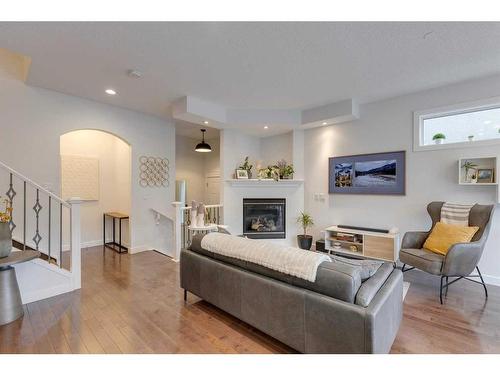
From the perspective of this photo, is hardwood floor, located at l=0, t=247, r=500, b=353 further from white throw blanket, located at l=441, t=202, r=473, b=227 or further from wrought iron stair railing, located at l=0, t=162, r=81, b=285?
white throw blanket, located at l=441, t=202, r=473, b=227

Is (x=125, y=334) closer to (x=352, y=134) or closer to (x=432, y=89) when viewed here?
(x=352, y=134)

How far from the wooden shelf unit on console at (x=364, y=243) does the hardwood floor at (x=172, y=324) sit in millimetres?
717

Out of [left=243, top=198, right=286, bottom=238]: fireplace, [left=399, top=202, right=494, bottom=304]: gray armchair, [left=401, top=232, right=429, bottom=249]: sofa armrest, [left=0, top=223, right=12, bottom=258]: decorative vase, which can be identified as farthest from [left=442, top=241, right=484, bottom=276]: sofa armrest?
[left=0, top=223, right=12, bottom=258]: decorative vase

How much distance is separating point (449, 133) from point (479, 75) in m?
0.79

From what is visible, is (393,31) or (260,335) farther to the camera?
(393,31)

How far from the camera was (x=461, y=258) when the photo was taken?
2.75 metres

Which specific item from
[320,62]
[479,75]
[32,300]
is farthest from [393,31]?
[32,300]

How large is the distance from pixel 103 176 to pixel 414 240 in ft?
19.3

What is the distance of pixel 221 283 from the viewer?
2275mm

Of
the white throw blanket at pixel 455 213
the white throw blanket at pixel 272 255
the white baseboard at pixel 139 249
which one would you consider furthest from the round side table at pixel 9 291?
the white throw blanket at pixel 455 213

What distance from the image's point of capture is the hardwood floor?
77.2 inches

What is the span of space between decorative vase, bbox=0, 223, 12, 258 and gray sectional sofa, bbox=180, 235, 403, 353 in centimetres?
203

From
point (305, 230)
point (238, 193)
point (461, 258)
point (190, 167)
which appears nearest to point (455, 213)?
point (461, 258)

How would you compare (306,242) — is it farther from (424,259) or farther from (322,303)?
(322,303)
